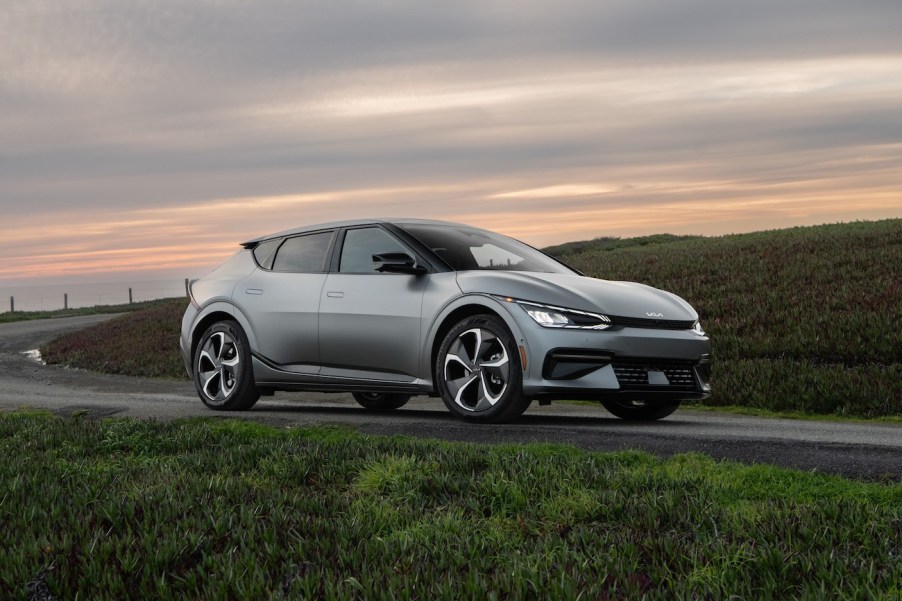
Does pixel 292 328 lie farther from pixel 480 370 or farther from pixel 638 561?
pixel 638 561

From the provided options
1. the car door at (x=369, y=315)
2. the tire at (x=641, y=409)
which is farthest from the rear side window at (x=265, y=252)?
the tire at (x=641, y=409)

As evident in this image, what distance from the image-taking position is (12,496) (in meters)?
5.51

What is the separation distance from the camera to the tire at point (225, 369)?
10.1m

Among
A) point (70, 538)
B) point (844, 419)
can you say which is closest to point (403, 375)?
point (70, 538)

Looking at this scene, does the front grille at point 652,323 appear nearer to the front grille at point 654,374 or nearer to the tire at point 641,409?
the front grille at point 654,374

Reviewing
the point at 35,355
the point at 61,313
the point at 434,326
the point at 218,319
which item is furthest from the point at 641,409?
the point at 61,313

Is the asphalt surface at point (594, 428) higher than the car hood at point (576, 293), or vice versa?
the car hood at point (576, 293)

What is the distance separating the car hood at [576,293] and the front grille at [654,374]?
1.26ft

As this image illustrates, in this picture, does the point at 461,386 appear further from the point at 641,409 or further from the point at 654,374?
the point at 641,409

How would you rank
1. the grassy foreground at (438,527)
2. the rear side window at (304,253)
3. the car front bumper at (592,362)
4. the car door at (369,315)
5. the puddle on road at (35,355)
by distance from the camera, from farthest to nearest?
1. the puddle on road at (35,355)
2. the rear side window at (304,253)
3. the car door at (369,315)
4. the car front bumper at (592,362)
5. the grassy foreground at (438,527)

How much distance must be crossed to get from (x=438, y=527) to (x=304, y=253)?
5.81 m

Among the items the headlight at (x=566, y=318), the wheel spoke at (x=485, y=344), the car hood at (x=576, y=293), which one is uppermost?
the car hood at (x=576, y=293)

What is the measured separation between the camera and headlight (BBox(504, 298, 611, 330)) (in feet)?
26.0

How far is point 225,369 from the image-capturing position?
10.4 m
